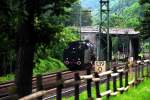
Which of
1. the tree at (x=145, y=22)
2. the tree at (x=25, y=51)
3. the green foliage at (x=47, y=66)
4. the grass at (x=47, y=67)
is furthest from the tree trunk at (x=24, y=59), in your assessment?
the green foliage at (x=47, y=66)

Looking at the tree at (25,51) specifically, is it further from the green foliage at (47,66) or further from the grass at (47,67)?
the green foliage at (47,66)

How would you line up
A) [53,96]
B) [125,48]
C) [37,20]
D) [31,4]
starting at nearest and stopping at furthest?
1. [31,4]
2. [37,20]
3. [53,96]
4. [125,48]

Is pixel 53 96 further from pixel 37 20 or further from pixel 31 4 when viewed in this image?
pixel 31 4

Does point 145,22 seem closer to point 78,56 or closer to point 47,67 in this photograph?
point 78,56

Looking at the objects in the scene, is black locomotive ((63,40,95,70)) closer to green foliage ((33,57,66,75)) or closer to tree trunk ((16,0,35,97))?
green foliage ((33,57,66,75))

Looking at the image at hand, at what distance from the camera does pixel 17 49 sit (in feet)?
43.8

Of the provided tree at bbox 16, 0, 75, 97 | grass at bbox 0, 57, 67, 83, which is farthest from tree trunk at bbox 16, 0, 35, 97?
grass at bbox 0, 57, 67, 83

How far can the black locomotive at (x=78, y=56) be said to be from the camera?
47.2 meters

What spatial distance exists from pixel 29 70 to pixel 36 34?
978mm

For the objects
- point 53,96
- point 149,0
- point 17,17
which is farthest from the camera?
point 149,0

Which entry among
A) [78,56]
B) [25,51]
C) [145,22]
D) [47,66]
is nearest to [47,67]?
[47,66]

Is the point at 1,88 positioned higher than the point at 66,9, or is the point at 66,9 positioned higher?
the point at 66,9

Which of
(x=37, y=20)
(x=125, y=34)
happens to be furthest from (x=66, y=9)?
(x=125, y=34)

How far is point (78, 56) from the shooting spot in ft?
156
